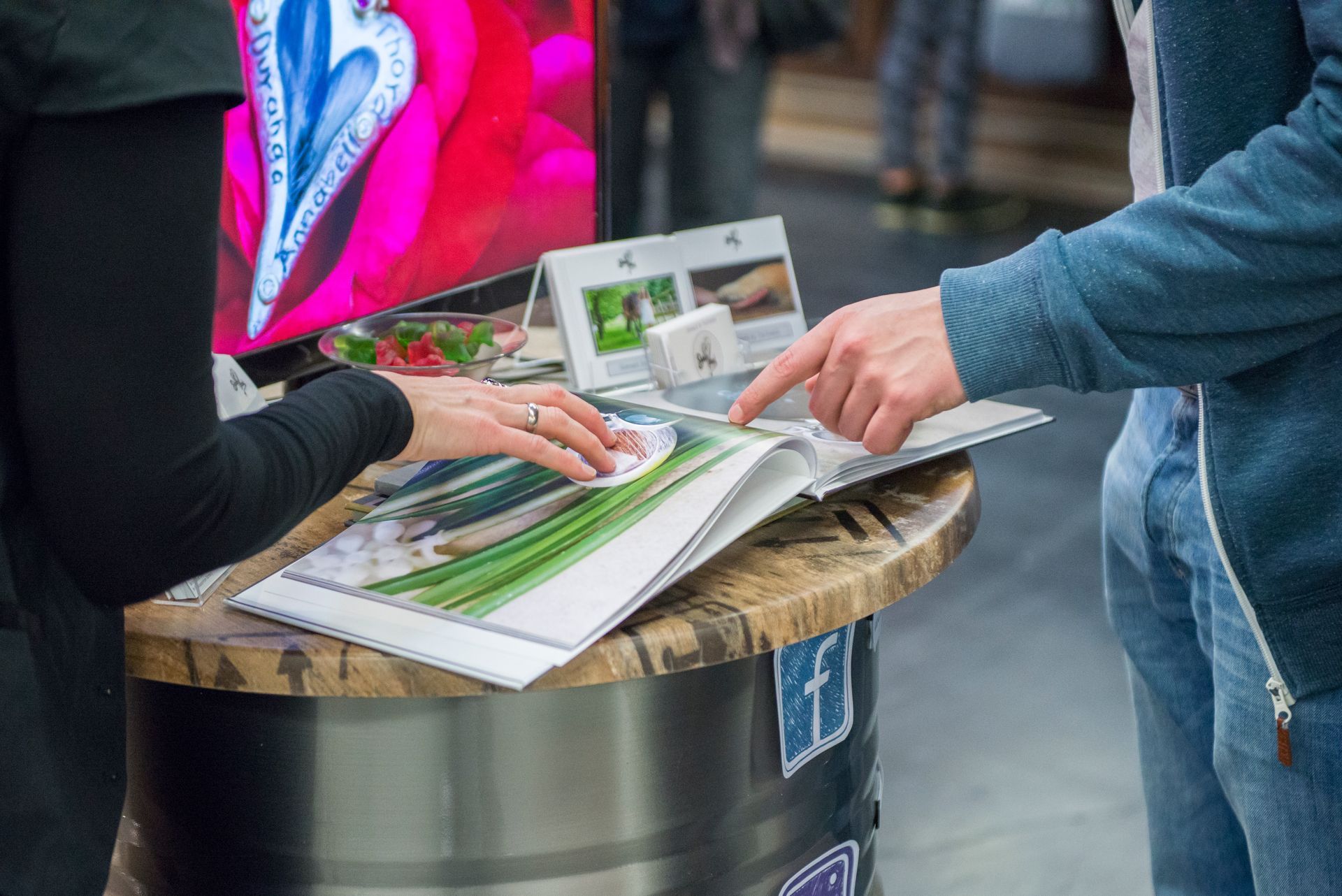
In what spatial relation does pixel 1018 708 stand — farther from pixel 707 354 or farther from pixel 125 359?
pixel 125 359

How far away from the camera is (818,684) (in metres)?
0.84

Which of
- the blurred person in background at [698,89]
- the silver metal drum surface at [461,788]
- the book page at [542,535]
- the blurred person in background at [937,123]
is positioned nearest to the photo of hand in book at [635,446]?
the book page at [542,535]

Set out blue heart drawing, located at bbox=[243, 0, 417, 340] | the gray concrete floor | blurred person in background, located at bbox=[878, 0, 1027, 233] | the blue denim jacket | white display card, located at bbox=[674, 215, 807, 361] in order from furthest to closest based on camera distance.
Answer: blurred person in background, located at bbox=[878, 0, 1027, 233] → the gray concrete floor → white display card, located at bbox=[674, 215, 807, 361] → blue heart drawing, located at bbox=[243, 0, 417, 340] → the blue denim jacket

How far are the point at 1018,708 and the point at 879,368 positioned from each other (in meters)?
1.38

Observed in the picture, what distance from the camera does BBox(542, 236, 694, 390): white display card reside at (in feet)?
3.57

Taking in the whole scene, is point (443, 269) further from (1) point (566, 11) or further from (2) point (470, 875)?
(2) point (470, 875)

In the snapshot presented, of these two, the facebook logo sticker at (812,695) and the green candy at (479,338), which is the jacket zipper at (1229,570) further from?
the green candy at (479,338)

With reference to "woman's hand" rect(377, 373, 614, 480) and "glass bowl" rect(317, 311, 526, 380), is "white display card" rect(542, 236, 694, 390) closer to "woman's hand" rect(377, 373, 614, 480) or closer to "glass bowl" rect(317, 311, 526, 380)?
"glass bowl" rect(317, 311, 526, 380)

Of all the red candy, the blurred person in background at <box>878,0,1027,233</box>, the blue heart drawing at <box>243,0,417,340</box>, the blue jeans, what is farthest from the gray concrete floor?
the blurred person in background at <box>878,0,1027,233</box>

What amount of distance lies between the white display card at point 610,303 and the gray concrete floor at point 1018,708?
0.93m

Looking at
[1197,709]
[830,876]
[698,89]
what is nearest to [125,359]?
[830,876]

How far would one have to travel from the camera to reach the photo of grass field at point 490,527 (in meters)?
0.71

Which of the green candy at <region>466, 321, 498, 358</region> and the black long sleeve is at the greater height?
the black long sleeve

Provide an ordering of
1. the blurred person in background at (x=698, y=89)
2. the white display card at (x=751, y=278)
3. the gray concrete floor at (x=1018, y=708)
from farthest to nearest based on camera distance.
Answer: the blurred person in background at (x=698, y=89), the gray concrete floor at (x=1018, y=708), the white display card at (x=751, y=278)
